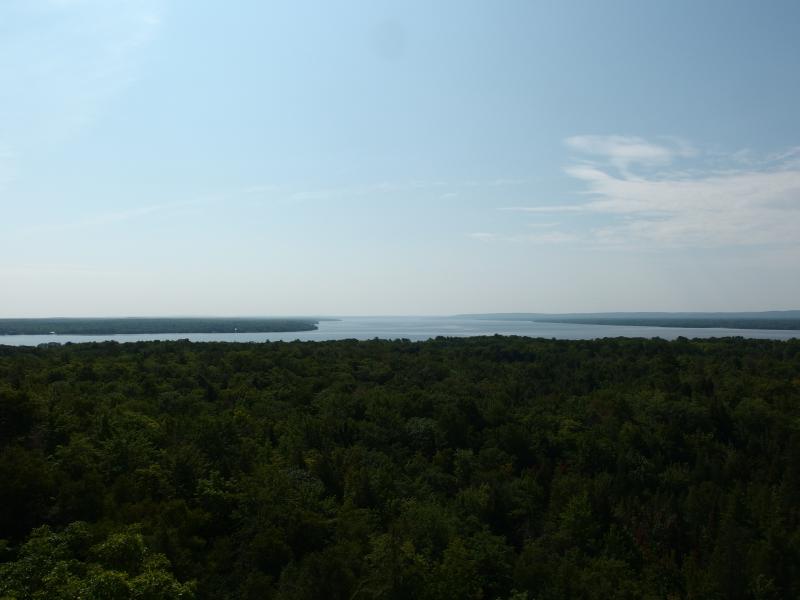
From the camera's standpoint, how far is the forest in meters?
29.2

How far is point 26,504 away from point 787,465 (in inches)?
2678

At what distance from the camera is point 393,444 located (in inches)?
2446

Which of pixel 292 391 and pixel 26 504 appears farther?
pixel 292 391

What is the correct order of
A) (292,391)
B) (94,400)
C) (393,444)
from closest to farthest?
(94,400), (393,444), (292,391)

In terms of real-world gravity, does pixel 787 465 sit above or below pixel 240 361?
below

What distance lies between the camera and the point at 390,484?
47.0 meters

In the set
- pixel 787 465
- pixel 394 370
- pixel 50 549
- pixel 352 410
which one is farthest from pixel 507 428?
pixel 50 549

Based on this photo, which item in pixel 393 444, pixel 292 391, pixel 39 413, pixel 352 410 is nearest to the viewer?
pixel 39 413

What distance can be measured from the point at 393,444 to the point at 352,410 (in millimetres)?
8043

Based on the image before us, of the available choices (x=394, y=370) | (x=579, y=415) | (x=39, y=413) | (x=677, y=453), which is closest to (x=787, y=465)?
(x=677, y=453)

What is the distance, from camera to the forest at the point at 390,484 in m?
29.2

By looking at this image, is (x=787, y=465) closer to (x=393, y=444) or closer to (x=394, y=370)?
(x=393, y=444)

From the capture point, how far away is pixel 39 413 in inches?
1793

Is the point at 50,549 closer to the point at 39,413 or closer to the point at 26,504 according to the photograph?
the point at 26,504
